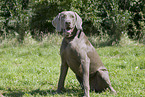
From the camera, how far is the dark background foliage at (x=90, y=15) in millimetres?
10859

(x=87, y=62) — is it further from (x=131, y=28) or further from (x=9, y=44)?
(x=131, y=28)

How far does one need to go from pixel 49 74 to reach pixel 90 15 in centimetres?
629

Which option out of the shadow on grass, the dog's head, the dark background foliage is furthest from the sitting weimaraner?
the dark background foliage

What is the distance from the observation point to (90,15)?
37.2ft

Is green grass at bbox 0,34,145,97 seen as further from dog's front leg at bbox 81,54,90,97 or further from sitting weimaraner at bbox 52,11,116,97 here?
sitting weimaraner at bbox 52,11,116,97

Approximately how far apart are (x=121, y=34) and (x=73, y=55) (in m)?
7.56

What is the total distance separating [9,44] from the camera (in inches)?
413

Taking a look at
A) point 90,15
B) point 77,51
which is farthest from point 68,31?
point 90,15

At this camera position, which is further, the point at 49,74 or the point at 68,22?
the point at 49,74

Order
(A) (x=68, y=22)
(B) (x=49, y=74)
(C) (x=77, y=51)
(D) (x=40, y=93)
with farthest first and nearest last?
(B) (x=49, y=74) → (D) (x=40, y=93) → (C) (x=77, y=51) → (A) (x=68, y=22)

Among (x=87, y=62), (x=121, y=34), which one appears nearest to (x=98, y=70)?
(x=87, y=62)

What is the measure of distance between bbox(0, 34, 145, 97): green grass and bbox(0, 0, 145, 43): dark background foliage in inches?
103

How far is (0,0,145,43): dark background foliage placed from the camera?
10.9 m

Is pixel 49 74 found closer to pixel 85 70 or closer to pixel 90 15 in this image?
pixel 85 70
